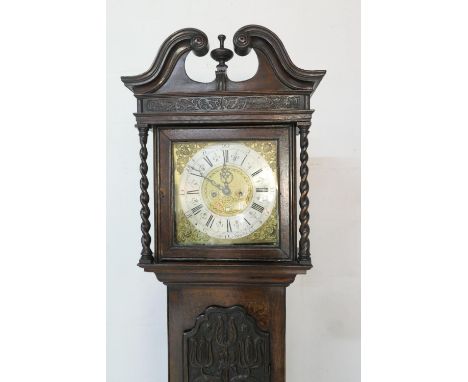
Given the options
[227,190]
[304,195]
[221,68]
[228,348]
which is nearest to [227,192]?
[227,190]

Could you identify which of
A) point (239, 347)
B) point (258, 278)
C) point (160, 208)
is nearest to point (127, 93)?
point (160, 208)

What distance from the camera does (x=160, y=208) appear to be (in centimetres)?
93

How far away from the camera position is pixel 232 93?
2.91ft

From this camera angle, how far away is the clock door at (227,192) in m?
0.91

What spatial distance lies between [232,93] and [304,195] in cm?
33

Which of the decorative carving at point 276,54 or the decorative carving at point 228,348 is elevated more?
the decorative carving at point 276,54

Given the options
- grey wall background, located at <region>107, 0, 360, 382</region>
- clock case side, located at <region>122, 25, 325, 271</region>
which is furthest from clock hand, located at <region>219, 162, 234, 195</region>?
grey wall background, located at <region>107, 0, 360, 382</region>

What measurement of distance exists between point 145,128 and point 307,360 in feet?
3.50

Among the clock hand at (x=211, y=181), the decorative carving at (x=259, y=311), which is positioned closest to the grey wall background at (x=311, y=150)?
the decorative carving at (x=259, y=311)

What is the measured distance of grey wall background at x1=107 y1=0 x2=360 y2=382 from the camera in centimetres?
128

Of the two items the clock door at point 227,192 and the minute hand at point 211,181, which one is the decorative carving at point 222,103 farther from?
the minute hand at point 211,181

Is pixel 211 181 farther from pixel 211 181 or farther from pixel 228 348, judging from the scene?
pixel 228 348

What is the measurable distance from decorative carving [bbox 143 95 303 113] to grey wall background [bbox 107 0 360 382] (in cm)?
44

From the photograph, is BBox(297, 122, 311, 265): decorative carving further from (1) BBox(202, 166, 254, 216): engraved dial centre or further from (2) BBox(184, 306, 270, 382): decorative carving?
(2) BBox(184, 306, 270, 382): decorative carving
